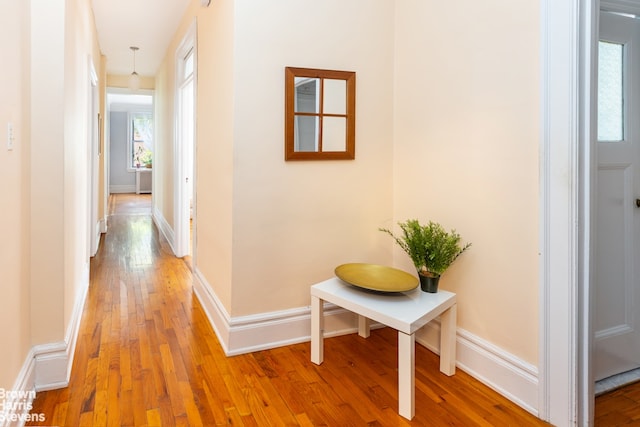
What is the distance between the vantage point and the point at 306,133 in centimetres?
254

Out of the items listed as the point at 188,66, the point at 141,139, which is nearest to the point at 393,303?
the point at 188,66

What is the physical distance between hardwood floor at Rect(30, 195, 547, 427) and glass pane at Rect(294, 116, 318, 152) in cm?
118

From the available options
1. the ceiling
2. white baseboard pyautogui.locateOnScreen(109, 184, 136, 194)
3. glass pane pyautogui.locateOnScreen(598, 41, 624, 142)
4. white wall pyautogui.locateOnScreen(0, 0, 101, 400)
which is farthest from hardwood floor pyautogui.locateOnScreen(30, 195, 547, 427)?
white baseboard pyautogui.locateOnScreen(109, 184, 136, 194)

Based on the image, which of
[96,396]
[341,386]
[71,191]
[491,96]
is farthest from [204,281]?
[491,96]

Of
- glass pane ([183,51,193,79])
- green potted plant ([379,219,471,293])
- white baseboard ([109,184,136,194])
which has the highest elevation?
glass pane ([183,51,193,79])

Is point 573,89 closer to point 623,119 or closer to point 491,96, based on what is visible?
point 491,96

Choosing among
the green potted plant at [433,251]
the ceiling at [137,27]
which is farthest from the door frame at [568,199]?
the ceiling at [137,27]

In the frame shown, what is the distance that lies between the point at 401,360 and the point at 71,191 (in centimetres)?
213

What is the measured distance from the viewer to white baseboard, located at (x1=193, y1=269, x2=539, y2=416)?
6.34 feet

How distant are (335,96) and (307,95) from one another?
18 cm

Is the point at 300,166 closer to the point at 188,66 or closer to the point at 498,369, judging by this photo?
the point at 498,369

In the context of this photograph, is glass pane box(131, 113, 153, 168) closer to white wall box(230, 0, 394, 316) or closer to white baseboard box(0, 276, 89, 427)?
white wall box(230, 0, 394, 316)

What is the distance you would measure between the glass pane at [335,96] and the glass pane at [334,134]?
A: 0.05 metres

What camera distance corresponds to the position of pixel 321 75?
2.53 m
